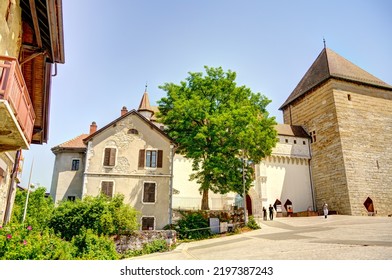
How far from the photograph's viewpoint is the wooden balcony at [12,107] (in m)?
4.30

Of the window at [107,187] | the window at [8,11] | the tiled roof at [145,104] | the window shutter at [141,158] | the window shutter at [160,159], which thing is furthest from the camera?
the tiled roof at [145,104]

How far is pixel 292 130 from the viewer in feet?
102

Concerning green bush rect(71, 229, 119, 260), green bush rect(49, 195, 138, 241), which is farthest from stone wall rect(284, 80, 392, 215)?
green bush rect(71, 229, 119, 260)

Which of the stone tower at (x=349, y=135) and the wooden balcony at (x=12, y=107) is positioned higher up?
the stone tower at (x=349, y=135)

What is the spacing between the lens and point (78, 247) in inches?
427

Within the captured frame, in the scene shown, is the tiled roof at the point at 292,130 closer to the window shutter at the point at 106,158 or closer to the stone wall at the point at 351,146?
the stone wall at the point at 351,146

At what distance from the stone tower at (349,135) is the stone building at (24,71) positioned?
25556 mm

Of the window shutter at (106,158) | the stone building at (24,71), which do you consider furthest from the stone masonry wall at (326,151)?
the stone building at (24,71)

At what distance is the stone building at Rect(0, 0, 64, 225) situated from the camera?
467 cm

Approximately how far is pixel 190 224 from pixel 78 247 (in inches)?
284

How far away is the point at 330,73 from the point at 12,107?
30226 mm

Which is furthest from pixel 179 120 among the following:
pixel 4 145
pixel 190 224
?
pixel 4 145

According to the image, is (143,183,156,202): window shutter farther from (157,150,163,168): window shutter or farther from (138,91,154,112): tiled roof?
(138,91,154,112): tiled roof

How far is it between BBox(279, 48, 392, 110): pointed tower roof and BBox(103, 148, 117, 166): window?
75.1 ft
